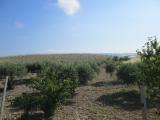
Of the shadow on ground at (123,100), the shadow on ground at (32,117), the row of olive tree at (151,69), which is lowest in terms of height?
the shadow on ground at (32,117)

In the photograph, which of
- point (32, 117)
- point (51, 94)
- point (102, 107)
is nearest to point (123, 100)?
point (102, 107)

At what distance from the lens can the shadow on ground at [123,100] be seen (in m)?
14.7

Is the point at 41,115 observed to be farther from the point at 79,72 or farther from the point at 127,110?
the point at 79,72

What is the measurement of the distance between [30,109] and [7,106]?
2854mm

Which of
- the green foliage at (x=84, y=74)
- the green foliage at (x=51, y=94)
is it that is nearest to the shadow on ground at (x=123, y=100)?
the green foliage at (x=51, y=94)

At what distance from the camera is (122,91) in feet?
Answer: 59.5

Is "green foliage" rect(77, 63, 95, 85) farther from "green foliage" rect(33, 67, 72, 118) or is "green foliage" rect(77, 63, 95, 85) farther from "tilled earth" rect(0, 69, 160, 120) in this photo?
"green foliage" rect(33, 67, 72, 118)

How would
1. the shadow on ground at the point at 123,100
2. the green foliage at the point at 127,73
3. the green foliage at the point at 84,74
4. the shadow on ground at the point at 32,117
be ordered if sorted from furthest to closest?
the green foliage at the point at 84,74 → the green foliage at the point at 127,73 → the shadow on ground at the point at 123,100 → the shadow on ground at the point at 32,117

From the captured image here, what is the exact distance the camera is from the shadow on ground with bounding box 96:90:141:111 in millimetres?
14692

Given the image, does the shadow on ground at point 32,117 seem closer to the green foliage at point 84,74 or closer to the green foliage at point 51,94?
the green foliage at point 51,94

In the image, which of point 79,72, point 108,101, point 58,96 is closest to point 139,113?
point 108,101

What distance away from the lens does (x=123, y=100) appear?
52.4 feet

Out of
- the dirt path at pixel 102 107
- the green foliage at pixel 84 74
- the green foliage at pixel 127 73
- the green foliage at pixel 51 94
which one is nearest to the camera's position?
the green foliage at pixel 51 94

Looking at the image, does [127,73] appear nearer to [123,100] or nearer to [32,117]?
[123,100]
